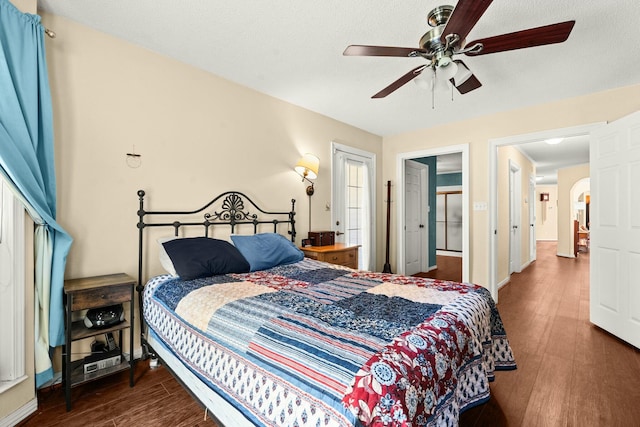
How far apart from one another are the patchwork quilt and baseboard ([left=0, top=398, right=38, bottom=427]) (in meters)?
0.71

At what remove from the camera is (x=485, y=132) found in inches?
158

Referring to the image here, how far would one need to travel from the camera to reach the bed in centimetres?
97

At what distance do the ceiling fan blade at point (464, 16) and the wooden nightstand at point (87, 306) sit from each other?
8.19 feet

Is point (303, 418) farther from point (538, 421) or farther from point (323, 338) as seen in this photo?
point (538, 421)

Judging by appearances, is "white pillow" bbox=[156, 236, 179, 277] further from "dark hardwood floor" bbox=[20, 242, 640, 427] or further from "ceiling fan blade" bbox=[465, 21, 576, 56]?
"ceiling fan blade" bbox=[465, 21, 576, 56]

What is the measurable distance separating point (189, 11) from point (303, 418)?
2415mm

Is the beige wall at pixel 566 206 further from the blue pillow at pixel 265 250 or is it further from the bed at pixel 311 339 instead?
the blue pillow at pixel 265 250

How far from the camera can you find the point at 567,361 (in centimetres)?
240

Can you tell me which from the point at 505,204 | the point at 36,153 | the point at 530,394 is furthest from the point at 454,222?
the point at 36,153

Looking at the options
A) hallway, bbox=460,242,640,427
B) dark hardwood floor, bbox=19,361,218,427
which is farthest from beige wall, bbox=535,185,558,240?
dark hardwood floor, bbox=19,361,218,427

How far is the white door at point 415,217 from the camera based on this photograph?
18.1 ft

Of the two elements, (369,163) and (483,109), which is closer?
(483,109)

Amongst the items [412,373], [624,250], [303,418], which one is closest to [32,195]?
[303,418]

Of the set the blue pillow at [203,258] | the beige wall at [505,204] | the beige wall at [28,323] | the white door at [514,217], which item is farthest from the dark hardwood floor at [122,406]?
the white door at [514,217]
